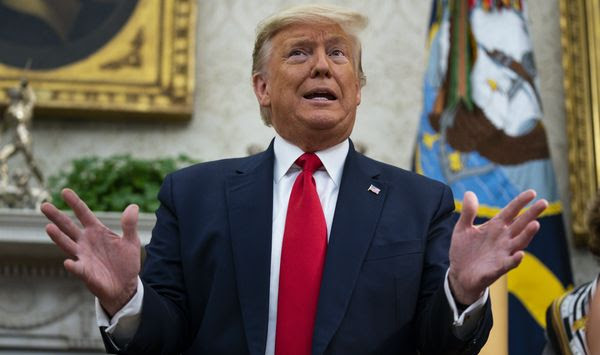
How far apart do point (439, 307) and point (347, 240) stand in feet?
0.78

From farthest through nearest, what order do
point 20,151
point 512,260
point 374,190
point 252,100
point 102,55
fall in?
point 252,100
point 102,55
point 20,151
point 374,190
point 512,260

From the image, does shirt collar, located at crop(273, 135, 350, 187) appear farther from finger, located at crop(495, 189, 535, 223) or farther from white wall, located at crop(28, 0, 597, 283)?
white wall, located at crop(28, 0, 597, 283)

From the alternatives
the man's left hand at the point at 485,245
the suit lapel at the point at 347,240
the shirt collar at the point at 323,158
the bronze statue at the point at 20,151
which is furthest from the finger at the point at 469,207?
the bronze statue at the point at 20,151

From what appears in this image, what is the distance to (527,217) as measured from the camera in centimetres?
175

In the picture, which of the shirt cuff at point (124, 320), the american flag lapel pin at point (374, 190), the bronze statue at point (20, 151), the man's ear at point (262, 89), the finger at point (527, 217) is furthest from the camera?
the bronze statue at point (20, 151)

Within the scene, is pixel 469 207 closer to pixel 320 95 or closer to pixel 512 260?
pixel 512 260

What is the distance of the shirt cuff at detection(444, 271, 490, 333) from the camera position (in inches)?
70.9

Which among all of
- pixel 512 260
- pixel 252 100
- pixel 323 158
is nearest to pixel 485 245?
pixel 512 260

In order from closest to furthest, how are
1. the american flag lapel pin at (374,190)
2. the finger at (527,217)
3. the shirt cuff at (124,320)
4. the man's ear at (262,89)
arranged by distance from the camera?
the finger at (527,217), the shirt cuff at (124,320), the american flag lapel pin at (374,190), the man's ear at (262,89)

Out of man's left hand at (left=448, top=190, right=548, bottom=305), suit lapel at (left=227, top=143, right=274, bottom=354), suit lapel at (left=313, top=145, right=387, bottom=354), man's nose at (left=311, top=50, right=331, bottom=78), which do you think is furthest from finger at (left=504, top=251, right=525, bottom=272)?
man's nose at (left=311, top=50, right=331, bottom=78)

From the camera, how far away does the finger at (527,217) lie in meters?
1.73

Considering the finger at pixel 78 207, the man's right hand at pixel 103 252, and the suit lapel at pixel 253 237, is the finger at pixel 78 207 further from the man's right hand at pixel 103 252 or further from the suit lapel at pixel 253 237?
the suit lapel at pixel 253 237

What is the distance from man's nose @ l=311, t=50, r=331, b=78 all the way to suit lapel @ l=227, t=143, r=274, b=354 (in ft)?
0.61

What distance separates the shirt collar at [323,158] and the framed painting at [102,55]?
9.65 feet
